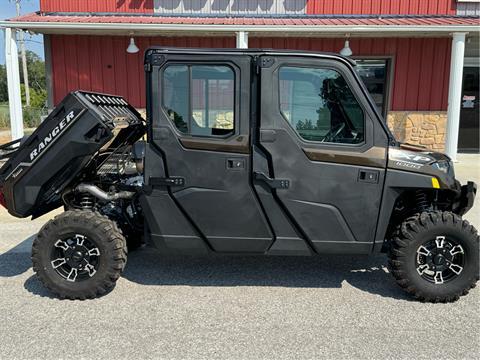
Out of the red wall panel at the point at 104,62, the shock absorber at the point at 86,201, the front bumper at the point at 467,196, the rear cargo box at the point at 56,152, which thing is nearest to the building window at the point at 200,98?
the rear cargo box at the point at 56,152

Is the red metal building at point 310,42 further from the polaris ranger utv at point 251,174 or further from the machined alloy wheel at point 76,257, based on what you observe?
the machined alloy wheel at point 76,257

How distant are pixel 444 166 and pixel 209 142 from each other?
201 cm

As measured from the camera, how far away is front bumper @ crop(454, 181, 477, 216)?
389 cm

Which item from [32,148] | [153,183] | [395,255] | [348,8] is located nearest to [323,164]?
[395,255]

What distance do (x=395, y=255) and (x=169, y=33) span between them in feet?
28.4

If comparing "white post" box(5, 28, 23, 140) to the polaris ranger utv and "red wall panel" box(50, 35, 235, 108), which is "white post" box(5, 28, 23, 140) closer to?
Result: "red wall panel" box(50, 35, 235, 108)

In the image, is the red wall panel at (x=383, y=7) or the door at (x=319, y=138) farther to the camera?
the red wall panel at (x=383, y=7)

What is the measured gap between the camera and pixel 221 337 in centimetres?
317

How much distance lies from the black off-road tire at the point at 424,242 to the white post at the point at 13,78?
8.84 meters

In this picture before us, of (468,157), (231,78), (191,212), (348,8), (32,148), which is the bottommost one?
(468,157)

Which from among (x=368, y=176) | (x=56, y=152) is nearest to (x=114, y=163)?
(x=56, y=152)

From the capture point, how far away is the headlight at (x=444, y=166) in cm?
369

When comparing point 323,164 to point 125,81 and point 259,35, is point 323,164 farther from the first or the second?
point 125,81

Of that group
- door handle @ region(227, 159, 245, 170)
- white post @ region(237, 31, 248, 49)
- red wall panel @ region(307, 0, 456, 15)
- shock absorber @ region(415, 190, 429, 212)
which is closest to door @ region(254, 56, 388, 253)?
door handle @ region(227, 159, 245, 170)
